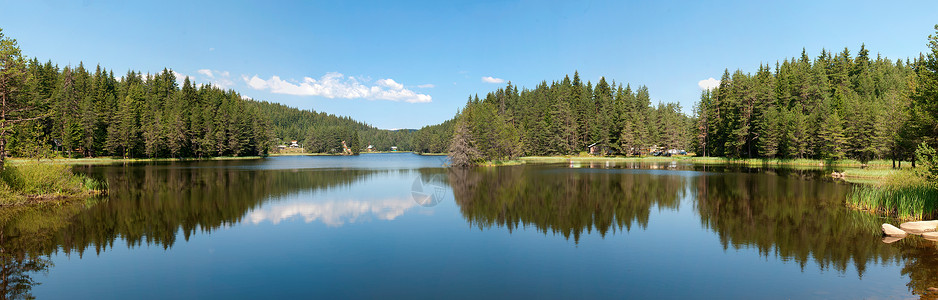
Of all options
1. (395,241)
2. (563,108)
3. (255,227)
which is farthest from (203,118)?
(395,241)

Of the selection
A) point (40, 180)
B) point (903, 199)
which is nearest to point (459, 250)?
point (903, 199)

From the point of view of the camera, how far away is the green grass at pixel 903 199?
68.4 feet

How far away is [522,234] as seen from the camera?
1923 cm

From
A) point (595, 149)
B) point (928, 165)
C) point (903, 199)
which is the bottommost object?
point (903, 199)

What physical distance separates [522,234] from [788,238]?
1104 cm

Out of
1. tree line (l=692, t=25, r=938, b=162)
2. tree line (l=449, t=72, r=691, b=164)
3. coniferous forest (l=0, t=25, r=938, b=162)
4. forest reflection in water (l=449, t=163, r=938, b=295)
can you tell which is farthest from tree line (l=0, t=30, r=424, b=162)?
tree line (l=692, t=25, r=938, b=162)

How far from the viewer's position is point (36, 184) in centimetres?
2719

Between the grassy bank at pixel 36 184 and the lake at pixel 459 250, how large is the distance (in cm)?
282

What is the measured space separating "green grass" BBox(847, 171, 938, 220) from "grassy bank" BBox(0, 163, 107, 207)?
160 ft

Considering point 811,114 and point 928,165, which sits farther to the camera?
point 811,114

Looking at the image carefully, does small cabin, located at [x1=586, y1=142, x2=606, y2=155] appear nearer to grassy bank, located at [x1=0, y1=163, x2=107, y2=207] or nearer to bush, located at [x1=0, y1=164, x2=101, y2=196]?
grassy bank, located at [x1=0, y1=163, x2=107, y2=207]

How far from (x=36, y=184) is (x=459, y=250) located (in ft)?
96.0

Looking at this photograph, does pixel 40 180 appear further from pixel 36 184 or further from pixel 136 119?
pixel 136 119

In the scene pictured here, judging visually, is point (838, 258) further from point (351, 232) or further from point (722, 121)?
point (722, 121)
